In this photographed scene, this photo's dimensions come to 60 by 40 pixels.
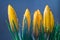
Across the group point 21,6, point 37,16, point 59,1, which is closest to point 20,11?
point 21,6

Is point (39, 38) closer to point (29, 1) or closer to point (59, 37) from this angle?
point (59, 37)

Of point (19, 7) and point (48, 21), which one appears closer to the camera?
point (48, 21)

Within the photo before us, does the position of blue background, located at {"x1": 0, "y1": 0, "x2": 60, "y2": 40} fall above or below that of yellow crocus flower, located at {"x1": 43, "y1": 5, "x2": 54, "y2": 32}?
above

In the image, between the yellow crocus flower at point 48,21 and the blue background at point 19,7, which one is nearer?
the yellow crocus flower at point 48,21

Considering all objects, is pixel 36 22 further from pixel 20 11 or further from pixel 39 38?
pixel 20 11

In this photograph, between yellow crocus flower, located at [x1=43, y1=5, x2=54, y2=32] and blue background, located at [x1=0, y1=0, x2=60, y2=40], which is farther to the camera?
blue background, located at [x1=0, y1=0, x2=60, y2=40]

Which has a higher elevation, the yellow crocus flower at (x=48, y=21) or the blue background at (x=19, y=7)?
the blue background at (x=19, y=7)

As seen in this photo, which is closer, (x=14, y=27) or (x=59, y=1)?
(x=14, y=27)

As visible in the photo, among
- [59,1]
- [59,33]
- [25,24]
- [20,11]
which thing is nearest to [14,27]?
Result: [25,24]

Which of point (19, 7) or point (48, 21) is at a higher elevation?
point (19, 7)

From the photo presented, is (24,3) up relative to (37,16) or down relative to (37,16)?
up
